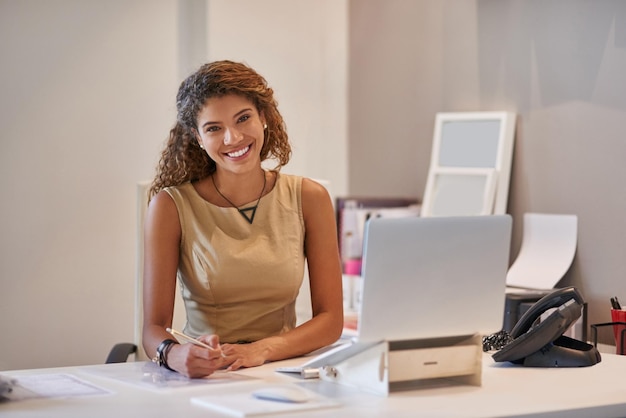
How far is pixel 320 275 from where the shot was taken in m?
2.50

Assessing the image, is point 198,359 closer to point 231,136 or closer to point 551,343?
point 231,136

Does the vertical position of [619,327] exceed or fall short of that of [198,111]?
it falls short

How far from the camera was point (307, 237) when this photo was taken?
8.30ft

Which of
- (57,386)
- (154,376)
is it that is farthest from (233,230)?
(57,386)

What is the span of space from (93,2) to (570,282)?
2223 millimetres

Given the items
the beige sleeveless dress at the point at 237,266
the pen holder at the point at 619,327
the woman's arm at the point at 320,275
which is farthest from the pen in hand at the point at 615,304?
the beige sleeveless dress at the point at 237,266

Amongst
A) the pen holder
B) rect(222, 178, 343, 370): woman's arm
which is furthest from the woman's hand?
the pen holder

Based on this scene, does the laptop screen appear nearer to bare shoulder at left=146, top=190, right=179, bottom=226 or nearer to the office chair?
bare shoulder at left=146, top=190, right=179, bottom=226

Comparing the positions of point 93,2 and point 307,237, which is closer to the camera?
point 307,237

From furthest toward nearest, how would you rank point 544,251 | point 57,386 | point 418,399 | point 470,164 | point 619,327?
point 470,164 < point 544,251 < point 619,327 < point 57,386 < point 418,399

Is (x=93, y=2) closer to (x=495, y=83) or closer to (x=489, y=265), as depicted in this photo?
(x=495, y=83)

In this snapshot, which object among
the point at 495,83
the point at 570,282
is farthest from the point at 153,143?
the point at 570,282

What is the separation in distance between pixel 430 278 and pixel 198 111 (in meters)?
0.91

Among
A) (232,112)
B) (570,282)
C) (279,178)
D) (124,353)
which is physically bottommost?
(124,353)
